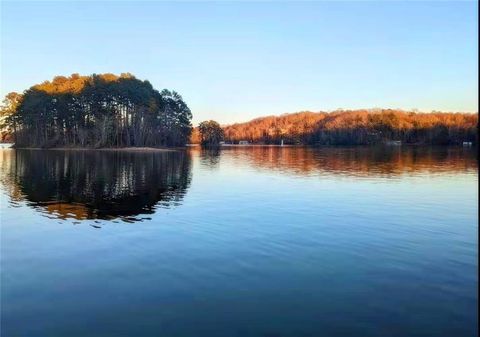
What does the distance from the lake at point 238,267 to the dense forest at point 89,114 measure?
9484 centimetres

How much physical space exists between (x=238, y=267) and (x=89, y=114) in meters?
116

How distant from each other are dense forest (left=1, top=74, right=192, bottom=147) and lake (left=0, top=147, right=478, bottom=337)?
9484 cm

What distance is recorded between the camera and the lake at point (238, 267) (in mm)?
8906

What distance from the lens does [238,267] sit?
12.6m

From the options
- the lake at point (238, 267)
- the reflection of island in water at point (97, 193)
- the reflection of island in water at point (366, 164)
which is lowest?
the lake at point (238, 267)

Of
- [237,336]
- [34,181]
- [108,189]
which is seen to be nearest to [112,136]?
[34,181]

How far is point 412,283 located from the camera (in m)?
11.2

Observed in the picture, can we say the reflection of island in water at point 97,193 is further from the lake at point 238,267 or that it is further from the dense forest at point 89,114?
the dense forest at point 89,114

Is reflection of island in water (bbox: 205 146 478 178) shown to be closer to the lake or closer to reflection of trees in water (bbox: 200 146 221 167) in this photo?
reflection of trees in water (bbox: 200 146 221 167)

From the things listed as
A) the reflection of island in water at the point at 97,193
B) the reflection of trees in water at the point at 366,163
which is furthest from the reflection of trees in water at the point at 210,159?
the reflection of island in water at the point at 97,193

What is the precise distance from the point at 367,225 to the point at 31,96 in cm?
12509

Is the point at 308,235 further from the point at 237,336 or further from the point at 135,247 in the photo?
the point at 237,336

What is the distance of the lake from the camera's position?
8.91 m

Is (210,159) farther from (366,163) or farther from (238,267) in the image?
(238,267)
